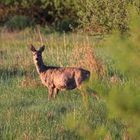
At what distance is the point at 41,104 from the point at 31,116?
139 cm

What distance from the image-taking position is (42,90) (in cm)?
1319

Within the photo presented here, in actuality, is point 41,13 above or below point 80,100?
above

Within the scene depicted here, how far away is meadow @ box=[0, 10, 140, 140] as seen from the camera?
4.02 m

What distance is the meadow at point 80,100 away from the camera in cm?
402

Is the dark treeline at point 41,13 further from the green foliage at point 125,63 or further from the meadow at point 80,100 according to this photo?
the green foliage at point 125,63

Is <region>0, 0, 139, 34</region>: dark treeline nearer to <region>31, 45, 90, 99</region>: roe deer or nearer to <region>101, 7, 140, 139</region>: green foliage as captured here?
<region>31, 45, 90, 99</region>: roe deer

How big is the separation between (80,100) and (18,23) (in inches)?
985

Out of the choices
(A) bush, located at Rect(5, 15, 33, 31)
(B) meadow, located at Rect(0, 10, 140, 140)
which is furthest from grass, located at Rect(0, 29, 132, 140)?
(A) bush, located at Rect(5, 15, 33, 31)

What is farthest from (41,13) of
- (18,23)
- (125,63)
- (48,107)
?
(125,63)

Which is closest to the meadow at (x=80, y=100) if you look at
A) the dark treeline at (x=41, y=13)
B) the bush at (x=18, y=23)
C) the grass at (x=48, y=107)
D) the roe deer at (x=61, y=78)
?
the grass at (x=48, y=107)

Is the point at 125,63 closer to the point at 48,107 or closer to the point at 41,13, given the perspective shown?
the point at 48,107

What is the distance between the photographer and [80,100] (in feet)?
38.3

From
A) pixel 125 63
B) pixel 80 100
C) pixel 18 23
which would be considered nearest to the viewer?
pixel 125 63

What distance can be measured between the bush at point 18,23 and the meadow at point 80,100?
16313 mm
